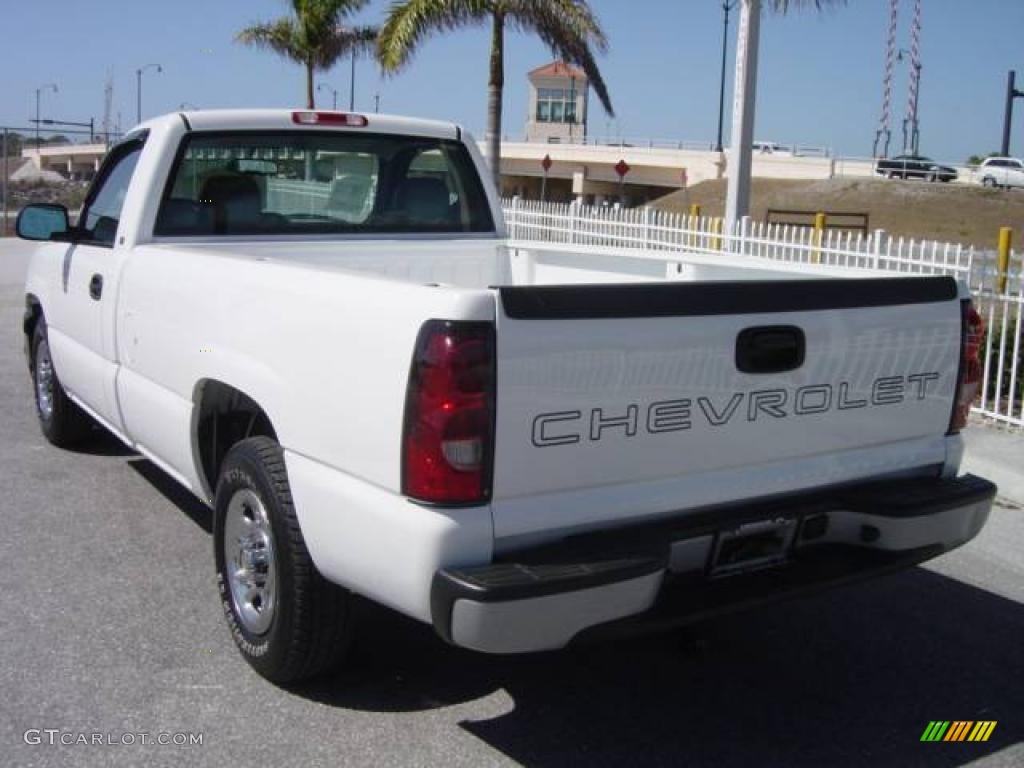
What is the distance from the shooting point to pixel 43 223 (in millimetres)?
5695

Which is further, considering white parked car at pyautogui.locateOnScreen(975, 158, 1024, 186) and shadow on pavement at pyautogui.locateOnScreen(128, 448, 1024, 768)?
white parked car at pyautogui.locateOnScreen(975, 158, 1024, 186)

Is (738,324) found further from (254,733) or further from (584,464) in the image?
(254,733)

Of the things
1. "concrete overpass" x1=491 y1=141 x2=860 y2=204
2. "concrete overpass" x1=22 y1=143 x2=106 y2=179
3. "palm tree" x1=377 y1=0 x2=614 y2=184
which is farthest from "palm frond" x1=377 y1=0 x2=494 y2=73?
"concrete overpass" x1=491 y1=141 x2=860 y2=204

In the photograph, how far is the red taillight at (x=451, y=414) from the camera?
2.82m

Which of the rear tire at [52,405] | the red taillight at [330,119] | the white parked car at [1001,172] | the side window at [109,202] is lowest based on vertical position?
the rear tire at [52,405]

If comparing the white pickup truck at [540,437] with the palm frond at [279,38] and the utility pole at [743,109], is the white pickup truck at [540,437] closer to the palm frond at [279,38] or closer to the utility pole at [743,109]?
the utility pole at [743,109]

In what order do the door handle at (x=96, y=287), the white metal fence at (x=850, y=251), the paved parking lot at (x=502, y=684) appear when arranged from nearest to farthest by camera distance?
the paved parking lot at (x=502, y=684) → the door handle at (x=96, y=287) → the white metal fence at (x=850, y=251)

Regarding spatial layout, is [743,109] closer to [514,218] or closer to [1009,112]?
[514,218]

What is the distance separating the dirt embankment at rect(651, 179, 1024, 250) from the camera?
3803 centimetres

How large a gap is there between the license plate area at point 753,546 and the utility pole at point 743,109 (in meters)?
10.2

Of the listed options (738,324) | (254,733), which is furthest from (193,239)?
(738,324)

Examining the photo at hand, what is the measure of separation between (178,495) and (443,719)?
9.40 ft

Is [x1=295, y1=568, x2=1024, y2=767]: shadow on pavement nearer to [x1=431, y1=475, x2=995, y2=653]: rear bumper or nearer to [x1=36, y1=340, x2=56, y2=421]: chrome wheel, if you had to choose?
[x1=431, y1=475, x2=995, y2=653]: rear bumper

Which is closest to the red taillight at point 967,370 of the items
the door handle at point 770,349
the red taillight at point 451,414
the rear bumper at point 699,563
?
the rear bumper at point 699,563
